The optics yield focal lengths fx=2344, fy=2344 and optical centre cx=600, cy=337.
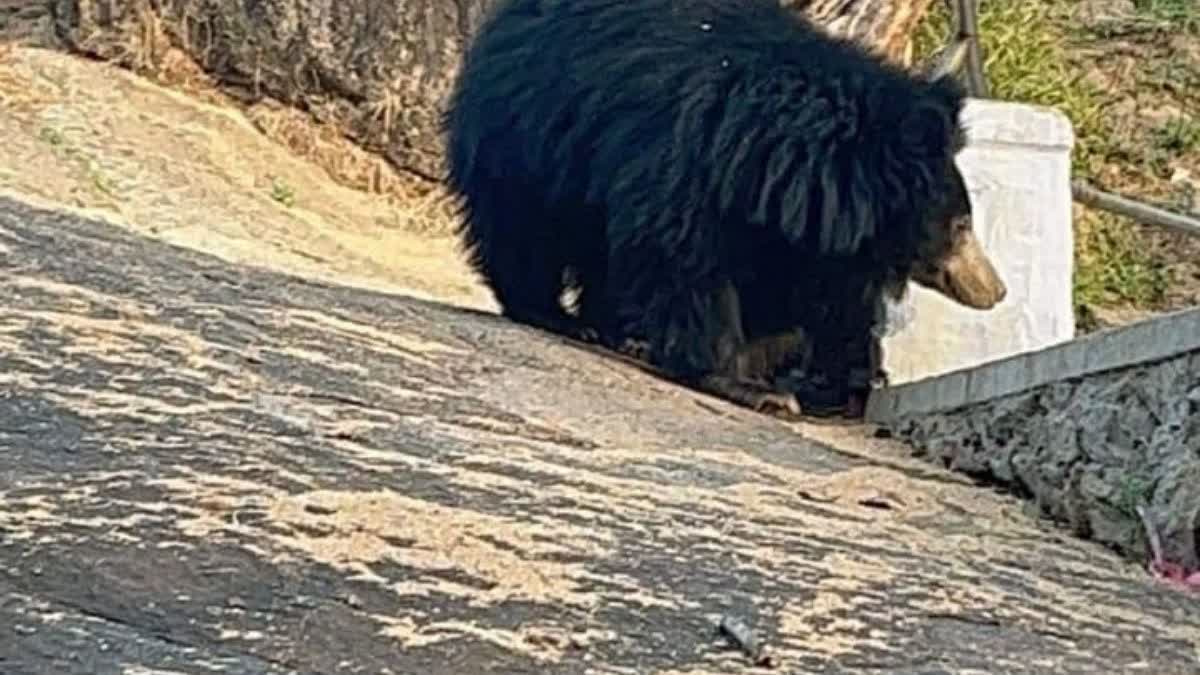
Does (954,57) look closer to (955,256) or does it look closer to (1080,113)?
(955,256)

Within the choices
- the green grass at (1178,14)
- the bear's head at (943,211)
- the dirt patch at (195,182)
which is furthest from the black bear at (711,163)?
the green grass at (1178,14)

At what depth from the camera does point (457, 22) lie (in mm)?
7785

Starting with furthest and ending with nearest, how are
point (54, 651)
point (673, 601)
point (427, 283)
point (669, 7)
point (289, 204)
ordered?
1. point (289, 204)
2. point (427, 283)
3. point (669, 7)
4. point (673, 601)
5. point (54, 651)

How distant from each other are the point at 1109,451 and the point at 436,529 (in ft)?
4.28

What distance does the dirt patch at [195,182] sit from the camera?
21.9 feet

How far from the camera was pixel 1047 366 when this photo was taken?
11.9 feet

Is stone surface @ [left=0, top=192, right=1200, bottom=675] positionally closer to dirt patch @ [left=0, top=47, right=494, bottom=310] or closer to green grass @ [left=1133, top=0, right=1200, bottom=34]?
dirt patch @ [left=0, top=47, right=494, bottom=310]

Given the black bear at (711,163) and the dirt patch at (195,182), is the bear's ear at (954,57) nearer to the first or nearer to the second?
the dirt patch at (195,182)

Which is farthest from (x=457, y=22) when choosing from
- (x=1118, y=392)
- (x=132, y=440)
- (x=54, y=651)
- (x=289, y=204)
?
(x=54, y=651)

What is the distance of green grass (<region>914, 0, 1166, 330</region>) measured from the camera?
8.52 m

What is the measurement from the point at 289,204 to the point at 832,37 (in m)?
3.01

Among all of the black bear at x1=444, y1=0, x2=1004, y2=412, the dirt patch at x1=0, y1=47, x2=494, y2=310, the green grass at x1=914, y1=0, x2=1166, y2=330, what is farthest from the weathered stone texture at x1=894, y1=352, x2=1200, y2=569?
the green grass at x1=914, y1=0, x2=1166, y2=330

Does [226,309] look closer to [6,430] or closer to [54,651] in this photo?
[6,430]

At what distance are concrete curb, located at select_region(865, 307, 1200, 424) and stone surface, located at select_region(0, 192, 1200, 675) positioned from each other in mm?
198
